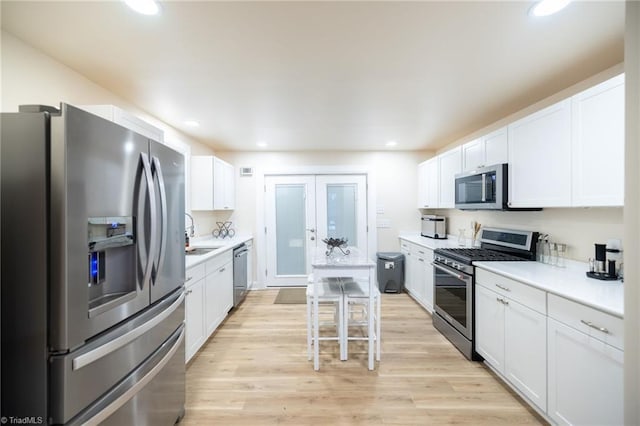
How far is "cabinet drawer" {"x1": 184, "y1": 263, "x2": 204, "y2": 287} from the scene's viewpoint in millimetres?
2328

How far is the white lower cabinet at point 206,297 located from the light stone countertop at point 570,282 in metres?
2.59

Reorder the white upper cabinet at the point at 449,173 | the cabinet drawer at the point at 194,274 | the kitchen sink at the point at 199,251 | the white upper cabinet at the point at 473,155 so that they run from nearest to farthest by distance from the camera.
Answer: the cabinet drawer at the point at 194,274
the white upper cabinet at the point at 473,155
the kitchen sink at the point at 199,251
the white upper cabinet at the point at 449,173

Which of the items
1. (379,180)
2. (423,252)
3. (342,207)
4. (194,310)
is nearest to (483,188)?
(423,252)

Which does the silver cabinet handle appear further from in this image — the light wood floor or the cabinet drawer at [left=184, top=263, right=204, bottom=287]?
the cabinet drawer at [left=184, top=263, right=204, bottom=287]

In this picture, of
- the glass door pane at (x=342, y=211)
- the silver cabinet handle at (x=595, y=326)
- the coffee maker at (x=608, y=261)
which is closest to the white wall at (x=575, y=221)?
the coffee maker at (x=608, y=261)

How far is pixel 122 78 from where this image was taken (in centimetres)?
214

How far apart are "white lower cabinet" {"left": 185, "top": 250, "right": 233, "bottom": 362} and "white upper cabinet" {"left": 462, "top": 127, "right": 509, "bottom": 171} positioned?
3.16 metres

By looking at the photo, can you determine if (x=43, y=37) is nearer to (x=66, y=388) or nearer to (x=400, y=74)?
(x=66, y=388)

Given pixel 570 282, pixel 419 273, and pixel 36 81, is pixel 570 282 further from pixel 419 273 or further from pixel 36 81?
pixel 36 81

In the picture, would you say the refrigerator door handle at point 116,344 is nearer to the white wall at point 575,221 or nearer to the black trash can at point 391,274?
the white wall at point 575,221

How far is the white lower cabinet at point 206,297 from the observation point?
2.39 meters

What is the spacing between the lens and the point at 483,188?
2.80 metres

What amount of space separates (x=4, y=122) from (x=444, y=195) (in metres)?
4.14

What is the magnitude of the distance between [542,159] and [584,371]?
5.00 feet
